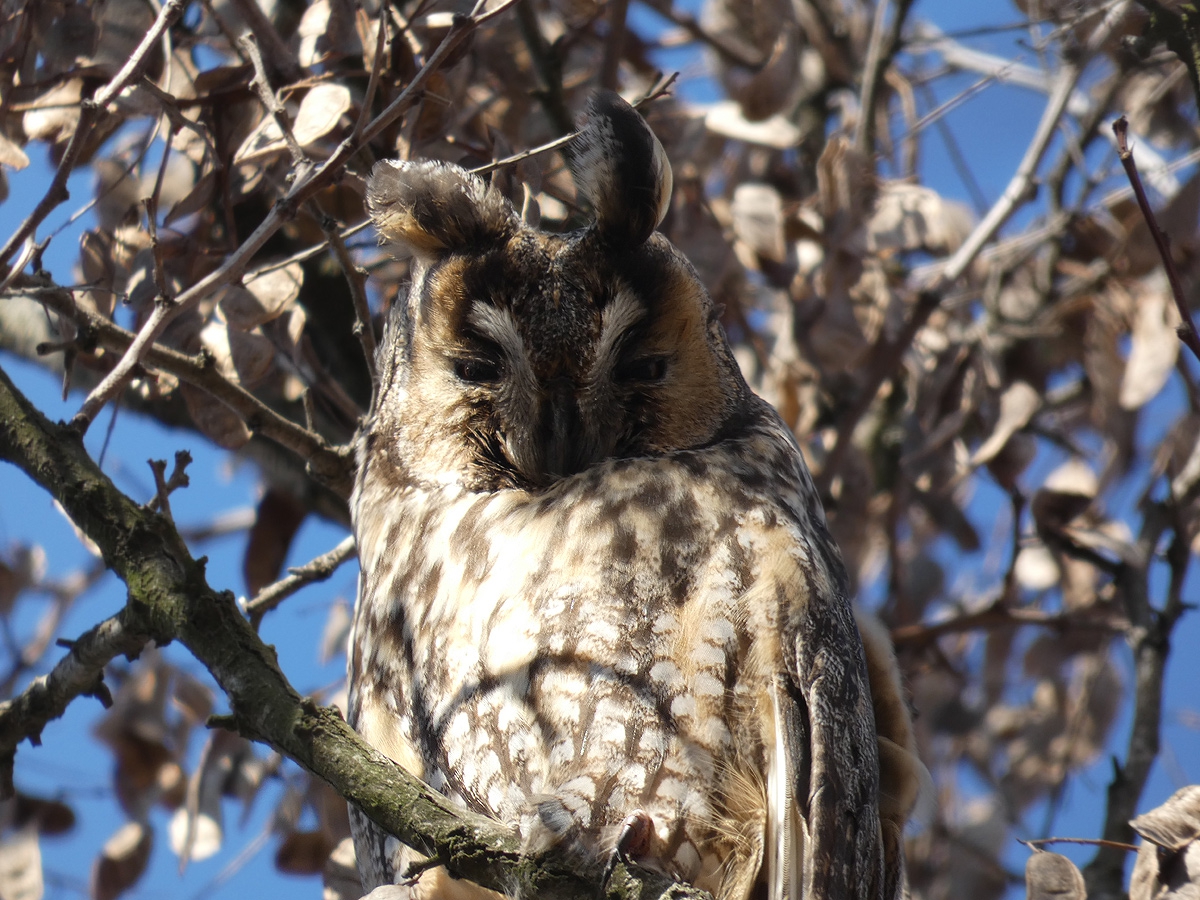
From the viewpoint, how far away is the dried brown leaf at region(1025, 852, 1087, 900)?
1455 millimetres

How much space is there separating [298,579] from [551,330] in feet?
2.21

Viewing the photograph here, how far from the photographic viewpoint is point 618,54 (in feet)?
9.15

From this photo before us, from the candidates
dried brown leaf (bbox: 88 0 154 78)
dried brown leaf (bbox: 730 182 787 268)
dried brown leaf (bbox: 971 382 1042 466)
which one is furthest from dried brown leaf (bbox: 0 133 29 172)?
dried brown leaf (bbox: 971 382 1042 466)

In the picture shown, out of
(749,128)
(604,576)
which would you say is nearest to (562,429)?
(604,576)

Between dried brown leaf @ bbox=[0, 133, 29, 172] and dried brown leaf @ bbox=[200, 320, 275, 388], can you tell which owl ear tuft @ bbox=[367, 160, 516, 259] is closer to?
Result: dried brown leaf @ bbox=[200, 320, 275, 388]

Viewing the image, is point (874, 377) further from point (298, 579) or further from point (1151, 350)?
point (298, 579)

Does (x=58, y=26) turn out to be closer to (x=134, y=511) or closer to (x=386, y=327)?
(x=386, y=327)

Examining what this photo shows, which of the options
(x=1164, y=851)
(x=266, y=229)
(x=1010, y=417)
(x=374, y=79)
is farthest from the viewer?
(x=1010, y=417)

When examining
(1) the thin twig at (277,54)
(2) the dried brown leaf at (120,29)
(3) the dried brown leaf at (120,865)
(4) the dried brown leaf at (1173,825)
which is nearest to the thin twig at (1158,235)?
(4) the dried brown leaf at (1173,825)

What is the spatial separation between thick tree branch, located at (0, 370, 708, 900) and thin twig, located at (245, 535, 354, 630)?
464mm

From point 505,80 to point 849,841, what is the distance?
6.59ft

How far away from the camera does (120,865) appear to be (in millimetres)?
2701

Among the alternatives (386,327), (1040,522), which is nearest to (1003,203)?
(1040,522)

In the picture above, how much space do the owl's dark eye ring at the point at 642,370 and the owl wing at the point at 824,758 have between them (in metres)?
0.40
